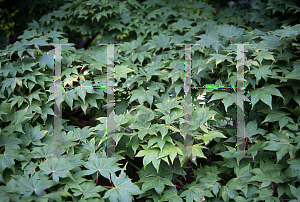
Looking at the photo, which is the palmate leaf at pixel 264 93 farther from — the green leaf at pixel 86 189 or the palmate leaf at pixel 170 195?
the green leaf at pixel 86 189

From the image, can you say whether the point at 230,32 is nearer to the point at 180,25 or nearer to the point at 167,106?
the point at 180,25

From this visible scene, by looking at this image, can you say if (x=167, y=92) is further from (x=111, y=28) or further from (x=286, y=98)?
(x=111, y=28)

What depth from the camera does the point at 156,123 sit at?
1994mm

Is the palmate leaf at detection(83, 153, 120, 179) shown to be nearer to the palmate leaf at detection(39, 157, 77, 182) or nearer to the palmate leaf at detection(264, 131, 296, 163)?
the palmate leaf at detection(39, 157, 77, 182)

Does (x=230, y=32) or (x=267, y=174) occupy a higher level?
(x=230, y=32)

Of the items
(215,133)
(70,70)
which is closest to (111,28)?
(70,70)

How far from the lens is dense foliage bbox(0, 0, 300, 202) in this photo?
1.80 meters

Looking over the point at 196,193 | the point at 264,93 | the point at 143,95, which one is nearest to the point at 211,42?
the point at 264,93

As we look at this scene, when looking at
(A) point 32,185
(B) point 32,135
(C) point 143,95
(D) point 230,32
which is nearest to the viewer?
(A) point 32,185

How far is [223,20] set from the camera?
3639 mm

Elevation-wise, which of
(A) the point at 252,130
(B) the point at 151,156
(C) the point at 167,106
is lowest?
(B) the point at 151,156

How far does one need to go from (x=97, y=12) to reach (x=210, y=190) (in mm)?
2930

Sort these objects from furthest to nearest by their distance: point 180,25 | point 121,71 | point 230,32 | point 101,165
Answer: point 180,25 → point 230,32 → point 121,71 → point 101,165

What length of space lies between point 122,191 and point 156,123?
0.63 m
